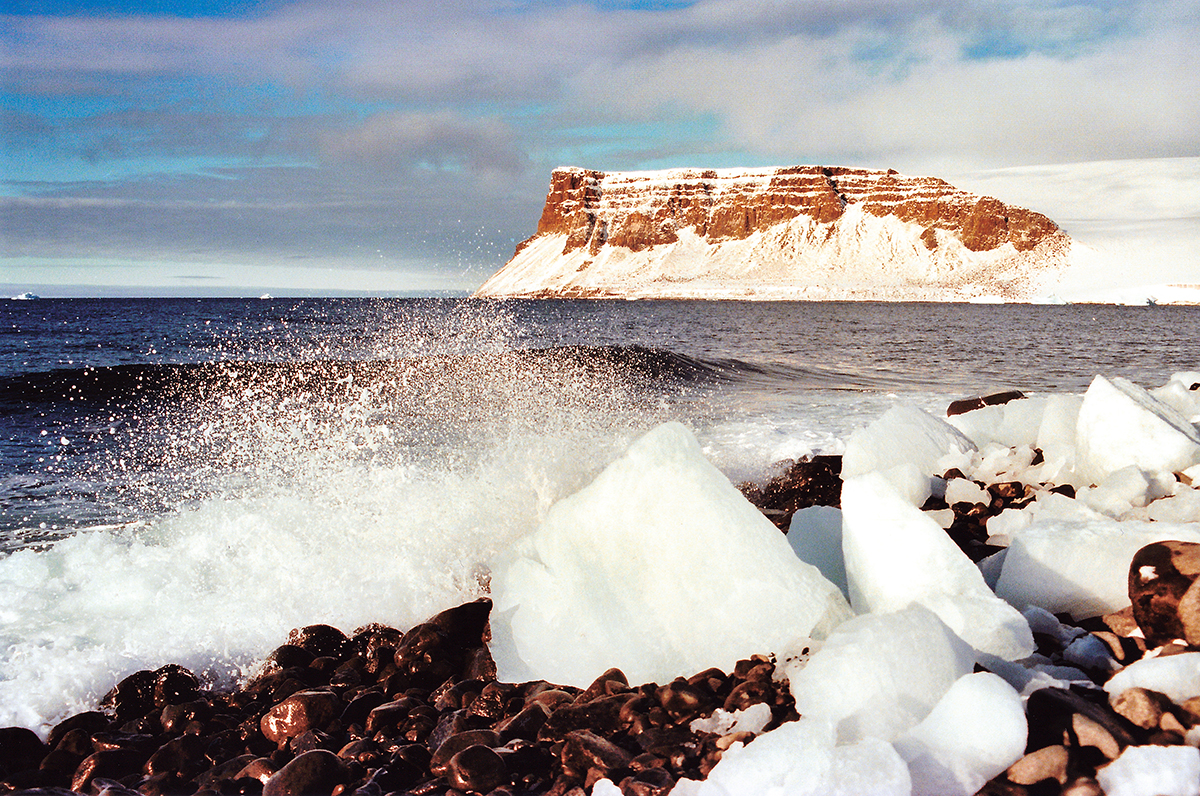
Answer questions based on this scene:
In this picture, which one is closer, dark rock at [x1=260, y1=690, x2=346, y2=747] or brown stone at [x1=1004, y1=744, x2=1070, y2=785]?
brown stone at [x1=1004, y1=744, x2=1070, y2=785]

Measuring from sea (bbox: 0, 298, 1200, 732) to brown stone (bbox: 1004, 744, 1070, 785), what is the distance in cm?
331

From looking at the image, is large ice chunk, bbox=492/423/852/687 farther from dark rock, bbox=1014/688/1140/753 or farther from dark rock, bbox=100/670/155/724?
dark rock, bbox=100/670/155/724

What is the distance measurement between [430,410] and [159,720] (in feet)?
30.4

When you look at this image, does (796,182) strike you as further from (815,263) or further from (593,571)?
(593,571)

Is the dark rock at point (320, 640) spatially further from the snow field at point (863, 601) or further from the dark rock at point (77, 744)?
the snow field at point (863, 601)

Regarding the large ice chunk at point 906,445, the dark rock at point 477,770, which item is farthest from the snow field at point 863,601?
the dark rock at point 477,770

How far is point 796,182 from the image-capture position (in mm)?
188125

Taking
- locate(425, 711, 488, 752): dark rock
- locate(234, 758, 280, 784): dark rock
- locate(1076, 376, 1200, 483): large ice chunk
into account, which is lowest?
locate(234, 758, 280, 784): dark rock

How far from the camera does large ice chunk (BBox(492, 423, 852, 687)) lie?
2.98 meters

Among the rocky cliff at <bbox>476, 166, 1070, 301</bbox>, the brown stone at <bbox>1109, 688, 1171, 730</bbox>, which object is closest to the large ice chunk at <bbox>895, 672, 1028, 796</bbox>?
the brown stone at <bbox>1109, 688, 1171, 730</bbox>

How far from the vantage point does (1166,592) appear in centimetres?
234

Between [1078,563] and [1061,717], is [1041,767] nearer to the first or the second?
[1061,717]

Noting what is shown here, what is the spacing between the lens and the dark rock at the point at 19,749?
315 centimetres

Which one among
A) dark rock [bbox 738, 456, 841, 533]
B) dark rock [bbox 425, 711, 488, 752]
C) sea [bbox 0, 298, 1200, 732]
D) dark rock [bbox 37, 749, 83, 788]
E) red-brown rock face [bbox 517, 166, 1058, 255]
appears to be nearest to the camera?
dark rock [bbox 425, 711, 488, 752]
